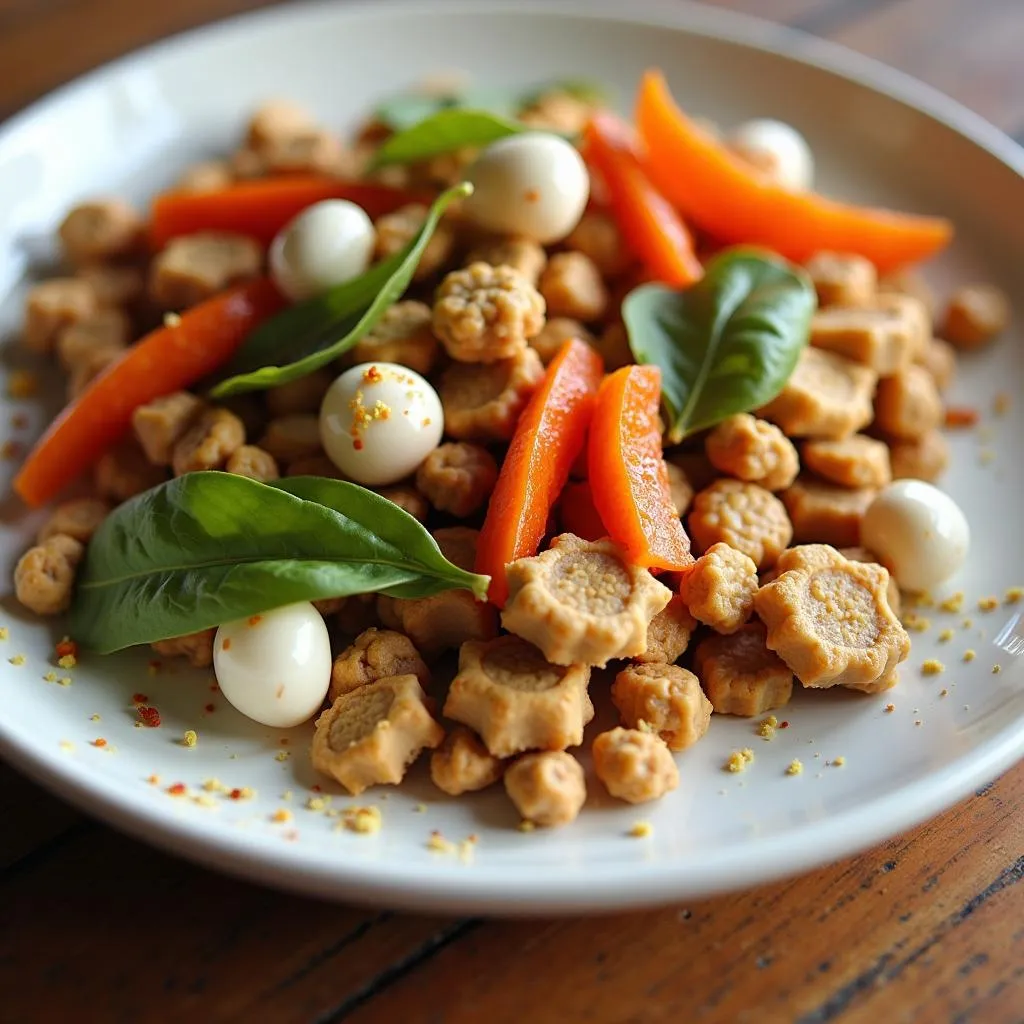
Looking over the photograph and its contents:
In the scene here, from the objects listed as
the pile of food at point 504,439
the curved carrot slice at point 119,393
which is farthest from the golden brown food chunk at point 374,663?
the curved carrot slice at point 119,393

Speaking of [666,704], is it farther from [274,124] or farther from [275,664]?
[274,124]

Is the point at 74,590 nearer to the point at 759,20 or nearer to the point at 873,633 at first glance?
the point at 873,633

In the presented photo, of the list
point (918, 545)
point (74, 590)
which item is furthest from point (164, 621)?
point (918, 545)

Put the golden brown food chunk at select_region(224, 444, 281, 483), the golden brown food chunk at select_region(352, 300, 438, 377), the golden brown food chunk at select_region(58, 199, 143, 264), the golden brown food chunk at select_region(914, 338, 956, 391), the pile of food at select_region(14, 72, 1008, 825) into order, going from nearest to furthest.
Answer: the pile of food at select_region(14, 72, 1008, 825) → the golden brown food chunk at select_region(224, 444, 281, 483) → the golden brown food chunk at select_region(352, 300, 438, 377) → the golden brown food chunk at select_region(914, 338, 956, 391) → the golden brown food chunk at select_region(58, 199, 143, 264)

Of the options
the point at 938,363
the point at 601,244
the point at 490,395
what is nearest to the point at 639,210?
the point at 601,244

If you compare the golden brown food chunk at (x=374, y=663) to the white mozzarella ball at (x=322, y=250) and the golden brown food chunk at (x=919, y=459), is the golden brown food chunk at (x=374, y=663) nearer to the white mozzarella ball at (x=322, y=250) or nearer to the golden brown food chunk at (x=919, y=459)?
the white mozzarella ball at (x=322, y=250)

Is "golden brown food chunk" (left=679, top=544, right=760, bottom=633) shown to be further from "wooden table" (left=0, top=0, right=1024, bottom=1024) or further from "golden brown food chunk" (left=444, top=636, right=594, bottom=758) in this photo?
"wooden table" (left=0, top=0, right=1024, bottom=1024)

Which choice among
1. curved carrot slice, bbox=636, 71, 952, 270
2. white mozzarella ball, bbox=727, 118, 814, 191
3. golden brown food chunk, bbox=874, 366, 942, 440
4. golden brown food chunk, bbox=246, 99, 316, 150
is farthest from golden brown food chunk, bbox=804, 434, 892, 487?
golden brown food chunk, bbox=246, 99, 316, 150
